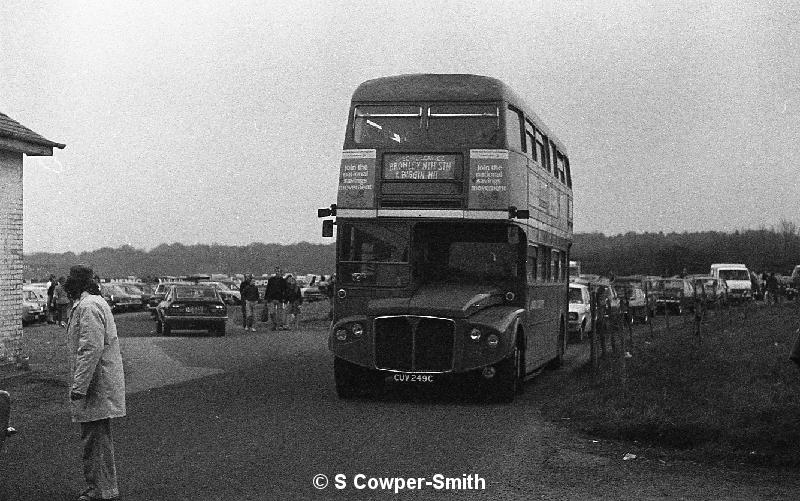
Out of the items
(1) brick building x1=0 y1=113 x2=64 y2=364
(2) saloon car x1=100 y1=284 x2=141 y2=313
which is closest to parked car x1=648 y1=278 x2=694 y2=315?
(2) saloon car x1=100 y1=284 x2=141 y2=313

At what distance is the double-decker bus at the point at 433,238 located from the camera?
1455 cm

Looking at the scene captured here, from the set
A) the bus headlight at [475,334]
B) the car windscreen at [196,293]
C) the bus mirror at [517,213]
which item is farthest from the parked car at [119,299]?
the bus headlight at [475,334]

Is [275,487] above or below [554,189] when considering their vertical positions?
below

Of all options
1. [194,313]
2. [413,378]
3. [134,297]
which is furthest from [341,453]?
[134,297]

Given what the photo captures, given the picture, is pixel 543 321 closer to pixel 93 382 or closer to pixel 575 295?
pixel 93 382

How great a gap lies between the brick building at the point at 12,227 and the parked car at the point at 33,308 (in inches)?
991

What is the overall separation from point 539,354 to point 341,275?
4.06 metres

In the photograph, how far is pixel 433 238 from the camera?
52.9 feet

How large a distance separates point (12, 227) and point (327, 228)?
6961 mm

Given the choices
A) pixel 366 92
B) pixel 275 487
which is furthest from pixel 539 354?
pixel 275 487

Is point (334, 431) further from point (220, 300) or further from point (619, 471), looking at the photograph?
point (220, 300)

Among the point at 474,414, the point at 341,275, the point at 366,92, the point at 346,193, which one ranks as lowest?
the point at 474,414

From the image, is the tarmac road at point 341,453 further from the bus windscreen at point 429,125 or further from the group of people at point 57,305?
the group of people at point 57,305

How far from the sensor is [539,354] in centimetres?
1798
